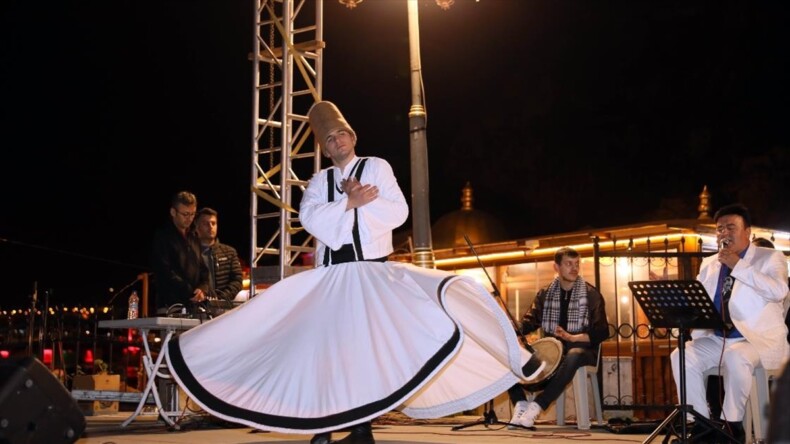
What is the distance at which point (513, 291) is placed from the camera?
15844 mm

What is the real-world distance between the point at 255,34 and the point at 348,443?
21.7 ft

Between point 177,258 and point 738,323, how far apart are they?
4.43 meters

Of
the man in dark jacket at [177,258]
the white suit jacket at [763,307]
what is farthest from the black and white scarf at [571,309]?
the man in dark jacket at [177,258]

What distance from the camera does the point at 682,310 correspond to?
5949 mm

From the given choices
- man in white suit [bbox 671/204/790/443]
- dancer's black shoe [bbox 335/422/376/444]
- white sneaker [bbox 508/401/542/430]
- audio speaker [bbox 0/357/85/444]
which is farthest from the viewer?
white sneaker [bbox 508/401/542/430]

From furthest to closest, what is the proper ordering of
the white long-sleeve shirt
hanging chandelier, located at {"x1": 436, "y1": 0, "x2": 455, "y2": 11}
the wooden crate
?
the wooden crate
hanging chandelier, located at {"x1": 436, "y1": 0, "x2": 455, "y2": 11}
the white long-sleeve shirt

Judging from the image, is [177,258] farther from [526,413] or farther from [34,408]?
[34,408]

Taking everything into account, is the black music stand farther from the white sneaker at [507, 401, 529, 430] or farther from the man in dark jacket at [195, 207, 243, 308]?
the man in dark jacket at [195, 207, 243, 308]

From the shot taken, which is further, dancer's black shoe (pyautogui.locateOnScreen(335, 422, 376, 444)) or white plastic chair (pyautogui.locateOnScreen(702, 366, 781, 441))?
white plastic chair (pyautogui.locateOnScreen(702, 366, 781, 441))

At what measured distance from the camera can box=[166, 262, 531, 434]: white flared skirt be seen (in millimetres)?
4930

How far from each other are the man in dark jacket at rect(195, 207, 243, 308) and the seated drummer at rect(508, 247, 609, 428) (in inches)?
107

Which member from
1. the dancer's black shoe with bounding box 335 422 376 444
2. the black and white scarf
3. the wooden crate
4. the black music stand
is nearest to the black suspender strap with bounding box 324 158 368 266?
the dancer's black shoe with bounding box 335 422 376 444

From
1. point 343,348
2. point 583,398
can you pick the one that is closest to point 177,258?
point 343,348

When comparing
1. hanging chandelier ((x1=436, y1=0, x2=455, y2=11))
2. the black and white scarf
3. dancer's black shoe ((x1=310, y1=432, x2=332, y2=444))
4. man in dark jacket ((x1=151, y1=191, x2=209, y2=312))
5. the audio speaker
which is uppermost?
hanging chandelier ((x1=436, y1=0, x2=455, y2=11))
